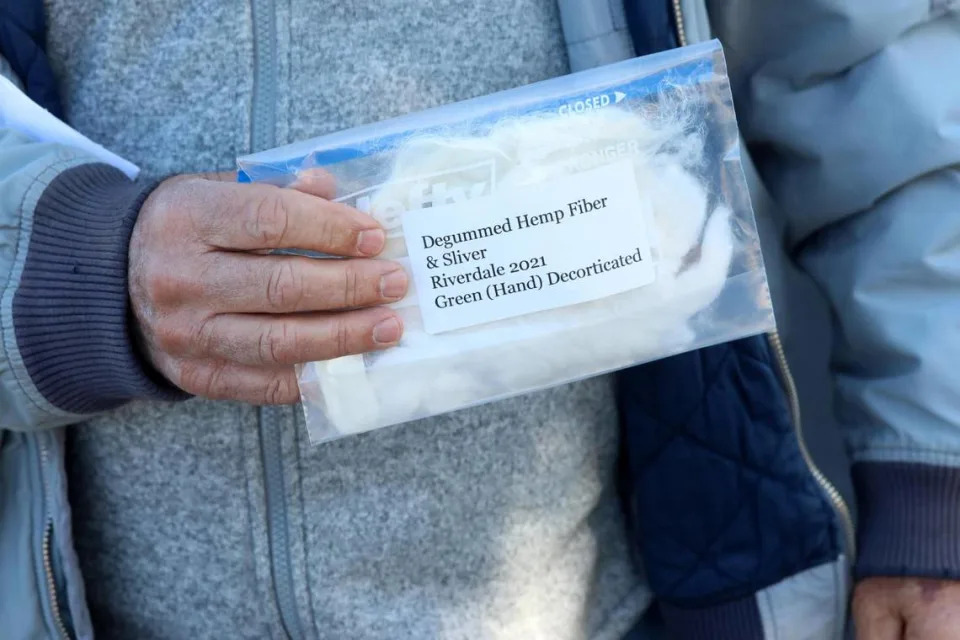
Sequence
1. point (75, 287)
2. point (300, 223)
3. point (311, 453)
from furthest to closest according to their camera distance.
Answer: point (311, 453) < point (75, 287) < point (300, 223)

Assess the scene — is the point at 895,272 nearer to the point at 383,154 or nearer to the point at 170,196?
the point at 383,154

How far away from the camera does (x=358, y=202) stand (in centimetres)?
60

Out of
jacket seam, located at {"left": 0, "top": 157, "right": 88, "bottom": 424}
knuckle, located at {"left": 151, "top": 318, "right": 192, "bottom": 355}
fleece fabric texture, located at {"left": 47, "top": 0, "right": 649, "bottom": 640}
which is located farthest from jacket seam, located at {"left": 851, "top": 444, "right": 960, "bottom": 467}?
jacket seam, located at {"left": 0, "top": 157, "right": 88, "bottom": 424}

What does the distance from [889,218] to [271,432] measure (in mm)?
657

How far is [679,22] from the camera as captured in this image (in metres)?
0.77

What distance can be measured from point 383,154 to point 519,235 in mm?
122

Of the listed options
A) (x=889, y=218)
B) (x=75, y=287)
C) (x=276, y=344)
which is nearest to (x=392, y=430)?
(x=276, y=344)

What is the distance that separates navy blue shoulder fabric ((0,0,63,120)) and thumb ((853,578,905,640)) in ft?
3.15

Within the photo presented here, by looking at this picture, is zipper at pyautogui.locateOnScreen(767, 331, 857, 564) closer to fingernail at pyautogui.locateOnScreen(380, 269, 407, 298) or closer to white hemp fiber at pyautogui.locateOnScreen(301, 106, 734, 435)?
white hemp fiber at pyautogui.locateOnScreen(301, 106, 734, 435)

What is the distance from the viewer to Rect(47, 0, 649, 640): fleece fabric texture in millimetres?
769

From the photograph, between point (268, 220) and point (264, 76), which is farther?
point (264, 76)

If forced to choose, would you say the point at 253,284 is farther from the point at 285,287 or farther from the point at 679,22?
the point at 679,22

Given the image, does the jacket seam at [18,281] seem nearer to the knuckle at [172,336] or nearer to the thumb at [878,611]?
the knuckle at [172,336]

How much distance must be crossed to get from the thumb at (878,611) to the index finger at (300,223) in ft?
1.97
